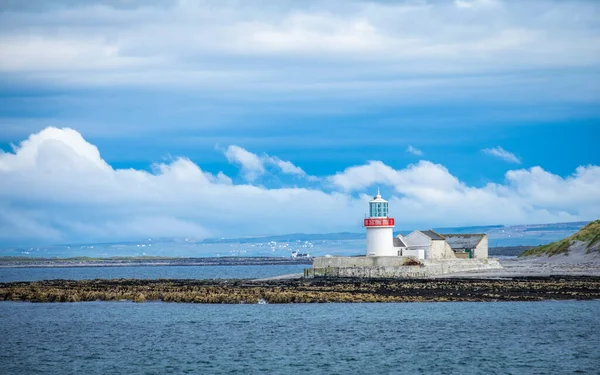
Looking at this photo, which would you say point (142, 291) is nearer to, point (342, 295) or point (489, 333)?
point (342, 295)

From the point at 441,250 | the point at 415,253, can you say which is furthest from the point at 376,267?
the point at 441,250

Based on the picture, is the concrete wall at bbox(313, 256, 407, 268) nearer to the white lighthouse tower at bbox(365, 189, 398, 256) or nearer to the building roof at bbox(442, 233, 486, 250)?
the white lighthouse tower at bbox(365, 189, 398, 256)

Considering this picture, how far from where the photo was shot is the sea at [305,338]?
32812mm

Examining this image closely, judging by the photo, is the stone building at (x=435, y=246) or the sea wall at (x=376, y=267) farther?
the stone building at (x=435, y=246)

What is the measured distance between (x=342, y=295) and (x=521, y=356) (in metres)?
19.9

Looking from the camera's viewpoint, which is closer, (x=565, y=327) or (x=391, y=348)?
(x=391, y=348)

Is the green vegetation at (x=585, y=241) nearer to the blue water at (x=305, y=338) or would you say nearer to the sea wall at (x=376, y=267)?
the sea wall at (x=376, y=267)

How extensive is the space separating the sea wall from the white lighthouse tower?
161 cm

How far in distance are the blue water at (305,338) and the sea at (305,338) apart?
43 millimetres

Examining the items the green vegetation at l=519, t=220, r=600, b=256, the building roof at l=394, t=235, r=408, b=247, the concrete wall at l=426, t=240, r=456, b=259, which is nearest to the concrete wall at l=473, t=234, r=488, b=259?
the concrete wall at l=426, t=240, r=456, b=259

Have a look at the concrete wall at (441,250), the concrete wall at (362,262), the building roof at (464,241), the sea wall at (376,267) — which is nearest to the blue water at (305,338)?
the sea wall at (376,267)

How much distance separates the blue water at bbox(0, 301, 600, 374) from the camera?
1293 inches

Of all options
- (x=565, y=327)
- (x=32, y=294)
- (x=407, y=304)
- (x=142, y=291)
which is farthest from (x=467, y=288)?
(x=32, y=294)

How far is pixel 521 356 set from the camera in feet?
113
